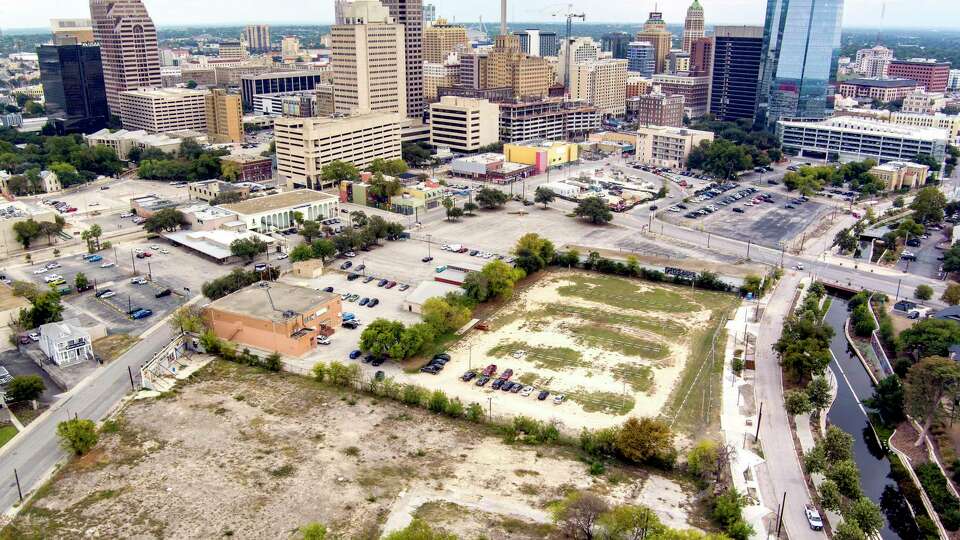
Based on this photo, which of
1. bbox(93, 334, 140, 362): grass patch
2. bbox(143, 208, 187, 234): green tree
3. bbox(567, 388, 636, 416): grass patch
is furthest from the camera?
bbox(143, 208, 187, 234): green tree

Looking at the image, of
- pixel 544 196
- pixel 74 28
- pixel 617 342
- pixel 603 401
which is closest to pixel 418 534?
pixel 603 401

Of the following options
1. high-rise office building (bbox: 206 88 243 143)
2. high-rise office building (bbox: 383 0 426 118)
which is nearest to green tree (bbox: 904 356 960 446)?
high-rise office building (bbox: 383 0 426 118)

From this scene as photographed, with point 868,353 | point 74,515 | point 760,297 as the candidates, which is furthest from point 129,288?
point 868,353

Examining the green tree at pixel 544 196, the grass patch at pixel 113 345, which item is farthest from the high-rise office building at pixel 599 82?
the grass patch at pixel 113 345

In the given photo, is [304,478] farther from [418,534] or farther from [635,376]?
[635,376]

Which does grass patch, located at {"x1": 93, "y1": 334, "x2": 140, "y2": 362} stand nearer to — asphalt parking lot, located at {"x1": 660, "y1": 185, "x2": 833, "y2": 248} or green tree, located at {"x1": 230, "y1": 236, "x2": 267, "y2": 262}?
green tree, located at {"x1": 230, "y1": 236, "x2": 267, "y2": 262}

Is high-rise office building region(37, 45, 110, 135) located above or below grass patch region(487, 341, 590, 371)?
above

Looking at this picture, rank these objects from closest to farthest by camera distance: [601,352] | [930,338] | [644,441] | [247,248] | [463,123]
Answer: [644,441], [930,338], [601,352], [247,248], [463,123]
